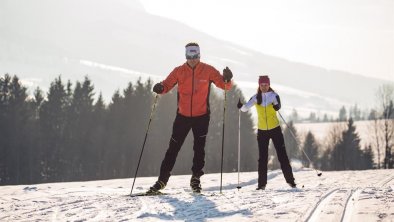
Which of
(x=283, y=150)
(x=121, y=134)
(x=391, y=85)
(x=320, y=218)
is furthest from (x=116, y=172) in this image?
(x=320, y=218)

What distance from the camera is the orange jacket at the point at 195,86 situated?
8.41 meters

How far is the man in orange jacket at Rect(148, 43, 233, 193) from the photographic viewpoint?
27.6ft

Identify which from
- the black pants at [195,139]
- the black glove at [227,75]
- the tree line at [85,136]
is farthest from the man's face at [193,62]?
the tree line at [85,136]

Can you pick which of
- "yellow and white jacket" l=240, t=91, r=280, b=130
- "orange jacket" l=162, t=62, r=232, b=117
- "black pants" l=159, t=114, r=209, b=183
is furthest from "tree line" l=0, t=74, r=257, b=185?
"orange jacket" l=162, t=62, r=232, b=117

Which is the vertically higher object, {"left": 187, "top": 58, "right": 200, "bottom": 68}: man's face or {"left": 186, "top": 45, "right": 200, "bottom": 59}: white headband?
{"left": 186, "top": 45, "right": 200, "bottom": 59}: white headband

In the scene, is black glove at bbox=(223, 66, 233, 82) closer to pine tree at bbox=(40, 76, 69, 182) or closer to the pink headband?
the pink headband

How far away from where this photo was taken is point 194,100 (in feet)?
27.7

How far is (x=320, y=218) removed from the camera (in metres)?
5.41

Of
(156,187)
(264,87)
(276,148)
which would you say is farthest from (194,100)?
(276,148)

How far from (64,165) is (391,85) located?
44261 mm

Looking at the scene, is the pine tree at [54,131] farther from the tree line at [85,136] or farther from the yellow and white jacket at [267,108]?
the yellow and white jacket at [267,108]

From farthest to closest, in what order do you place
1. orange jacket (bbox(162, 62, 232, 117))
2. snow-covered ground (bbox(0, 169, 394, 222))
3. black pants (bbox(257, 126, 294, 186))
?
black pants (bbox(257, 126, 294, 186)) → orange jacket (bbox(162, 62, 232, 117)) → snow-covered ground (bbox(0, 169, 394, 222))

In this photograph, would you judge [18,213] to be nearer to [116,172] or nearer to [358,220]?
[358,220]

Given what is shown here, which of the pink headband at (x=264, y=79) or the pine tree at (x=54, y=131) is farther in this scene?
the pine tree at (x=54, y=131)
